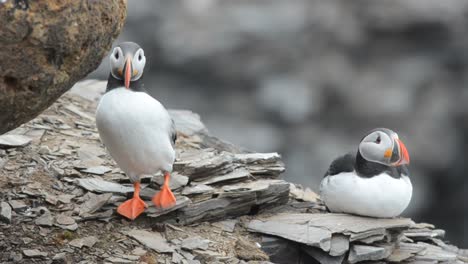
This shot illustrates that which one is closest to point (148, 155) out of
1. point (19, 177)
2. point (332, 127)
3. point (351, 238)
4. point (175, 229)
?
point (175, 229)

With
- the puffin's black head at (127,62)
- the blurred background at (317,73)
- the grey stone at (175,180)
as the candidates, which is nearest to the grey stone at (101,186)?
the grey stone at (175,180)

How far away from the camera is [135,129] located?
500 centimetres

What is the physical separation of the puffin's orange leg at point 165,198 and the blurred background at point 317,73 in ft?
30.8

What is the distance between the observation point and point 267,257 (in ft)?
17.8

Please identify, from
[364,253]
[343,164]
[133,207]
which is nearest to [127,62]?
[133,207]

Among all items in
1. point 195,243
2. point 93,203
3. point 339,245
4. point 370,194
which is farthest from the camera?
point 370,194

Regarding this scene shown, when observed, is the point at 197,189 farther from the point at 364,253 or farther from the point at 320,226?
the point at 364,253

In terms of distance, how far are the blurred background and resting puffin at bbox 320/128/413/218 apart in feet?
29.0

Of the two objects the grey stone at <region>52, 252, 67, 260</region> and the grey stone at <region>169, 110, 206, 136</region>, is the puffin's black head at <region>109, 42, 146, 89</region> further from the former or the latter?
the grey stone at <region>169, 110, 206, 136</region>

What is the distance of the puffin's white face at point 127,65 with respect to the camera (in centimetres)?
494

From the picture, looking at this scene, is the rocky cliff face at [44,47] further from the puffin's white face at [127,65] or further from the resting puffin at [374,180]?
the resting puffin at [374,180]

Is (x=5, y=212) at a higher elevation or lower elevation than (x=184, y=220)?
lower

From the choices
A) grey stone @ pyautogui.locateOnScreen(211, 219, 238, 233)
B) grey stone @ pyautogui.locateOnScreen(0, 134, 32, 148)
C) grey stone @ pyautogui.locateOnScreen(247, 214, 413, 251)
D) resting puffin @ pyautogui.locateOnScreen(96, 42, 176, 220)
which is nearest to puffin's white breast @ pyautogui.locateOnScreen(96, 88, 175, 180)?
resting puffin @ pyautogui.locateOnScreen(96, 42, 176, 220)

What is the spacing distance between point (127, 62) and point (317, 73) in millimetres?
10943
